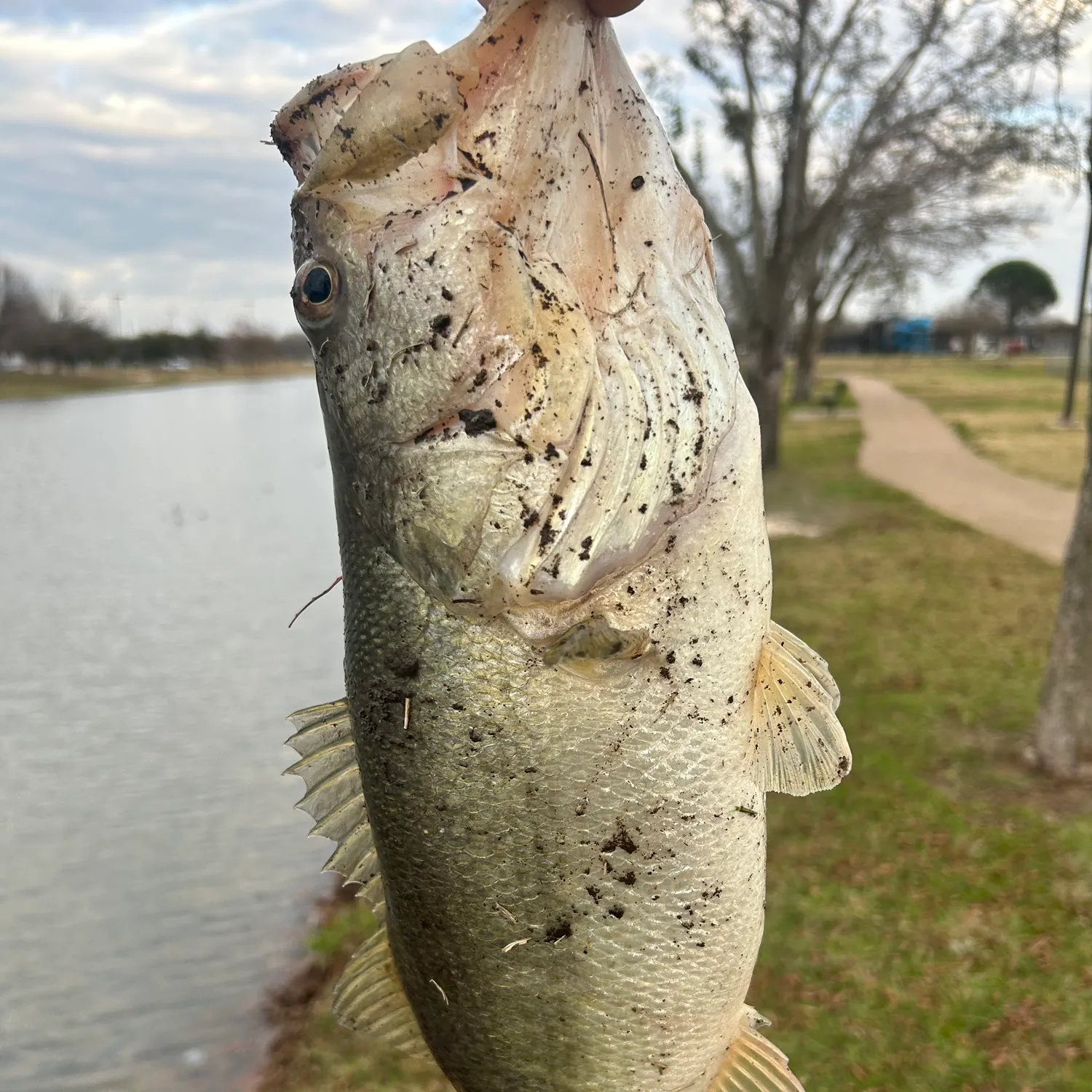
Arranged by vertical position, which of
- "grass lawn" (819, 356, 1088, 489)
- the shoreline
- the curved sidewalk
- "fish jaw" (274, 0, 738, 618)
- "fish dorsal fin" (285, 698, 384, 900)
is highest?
"fish jaw" (274, 0, 738, 618)

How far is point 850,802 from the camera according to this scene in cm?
502

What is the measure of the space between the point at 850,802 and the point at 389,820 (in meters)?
4.09

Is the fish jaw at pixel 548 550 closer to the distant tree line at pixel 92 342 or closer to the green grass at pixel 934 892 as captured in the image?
the green grass at pixel 934 892

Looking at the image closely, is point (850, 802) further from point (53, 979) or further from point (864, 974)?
point (53, 979)

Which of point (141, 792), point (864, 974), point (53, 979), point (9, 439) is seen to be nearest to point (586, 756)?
point (864, 974)

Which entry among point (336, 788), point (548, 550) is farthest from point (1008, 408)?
point (548, 550)

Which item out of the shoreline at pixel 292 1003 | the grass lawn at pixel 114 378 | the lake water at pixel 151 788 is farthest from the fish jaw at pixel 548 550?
the grass lawn at pixel 114 378

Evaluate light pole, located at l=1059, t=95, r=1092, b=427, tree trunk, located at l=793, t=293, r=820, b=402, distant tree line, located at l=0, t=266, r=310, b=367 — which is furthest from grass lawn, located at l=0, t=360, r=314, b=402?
light pole, located at l=1059, t=95, r=1092, b=427

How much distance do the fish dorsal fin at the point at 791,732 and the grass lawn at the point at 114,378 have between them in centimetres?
5473

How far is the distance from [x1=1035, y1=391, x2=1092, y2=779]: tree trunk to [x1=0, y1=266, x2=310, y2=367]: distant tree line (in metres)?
57.2

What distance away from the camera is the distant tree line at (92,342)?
6469 centimetres

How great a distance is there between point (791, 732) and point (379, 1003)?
105cm

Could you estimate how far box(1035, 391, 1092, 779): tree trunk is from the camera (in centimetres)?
472

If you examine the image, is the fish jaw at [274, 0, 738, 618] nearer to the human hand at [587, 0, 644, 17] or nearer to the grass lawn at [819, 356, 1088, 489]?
the human hand at [587, 0, 644, 17]
